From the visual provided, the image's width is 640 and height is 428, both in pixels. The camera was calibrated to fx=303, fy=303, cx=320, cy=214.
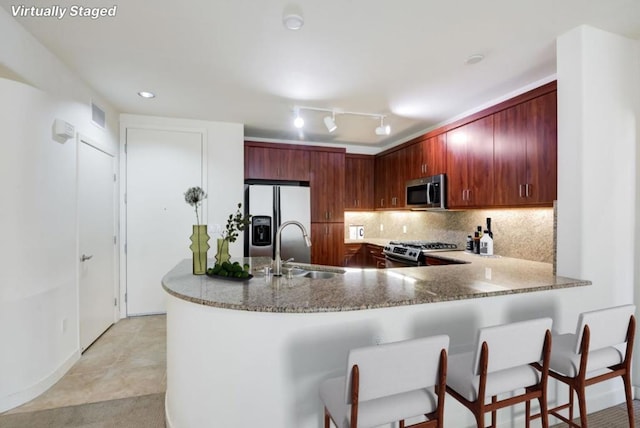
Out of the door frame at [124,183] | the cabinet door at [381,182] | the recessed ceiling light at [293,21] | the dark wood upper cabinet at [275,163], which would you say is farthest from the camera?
the cabinet door at [381,182]

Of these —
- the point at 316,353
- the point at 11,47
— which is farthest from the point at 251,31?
the point at 316,353

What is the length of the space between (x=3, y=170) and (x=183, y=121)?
7.07ft

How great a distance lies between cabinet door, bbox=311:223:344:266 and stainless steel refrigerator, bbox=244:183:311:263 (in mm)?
205

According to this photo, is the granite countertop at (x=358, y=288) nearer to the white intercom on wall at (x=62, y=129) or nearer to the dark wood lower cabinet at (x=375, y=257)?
the white intercom on wall at (x=62, y=129)

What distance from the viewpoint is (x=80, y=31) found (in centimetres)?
203

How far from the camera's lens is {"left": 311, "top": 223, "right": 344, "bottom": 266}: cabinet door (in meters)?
4.55

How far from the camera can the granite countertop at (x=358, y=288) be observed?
54.9 inches

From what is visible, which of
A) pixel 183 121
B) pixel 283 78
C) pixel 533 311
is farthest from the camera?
pixel 183 121

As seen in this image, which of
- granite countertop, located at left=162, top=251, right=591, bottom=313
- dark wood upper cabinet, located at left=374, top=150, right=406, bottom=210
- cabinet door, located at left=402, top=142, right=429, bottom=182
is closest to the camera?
granite countertop, located at left=162, top=251, right=591, bottom=313

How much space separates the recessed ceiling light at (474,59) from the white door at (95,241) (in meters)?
3.40

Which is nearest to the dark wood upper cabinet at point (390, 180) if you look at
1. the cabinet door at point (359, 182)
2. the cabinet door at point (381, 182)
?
the cabinet door at point (381, 182)

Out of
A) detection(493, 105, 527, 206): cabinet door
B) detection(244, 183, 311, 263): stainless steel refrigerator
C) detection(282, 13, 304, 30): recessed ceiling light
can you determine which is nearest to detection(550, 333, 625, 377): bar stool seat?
detection(493, 105, 527, 206): cabinet door

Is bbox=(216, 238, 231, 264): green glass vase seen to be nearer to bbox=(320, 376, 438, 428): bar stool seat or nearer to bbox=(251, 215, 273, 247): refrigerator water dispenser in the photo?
bbox=(320, 376, 438, 428): bar stool seat

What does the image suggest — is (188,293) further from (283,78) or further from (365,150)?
(365,150)
